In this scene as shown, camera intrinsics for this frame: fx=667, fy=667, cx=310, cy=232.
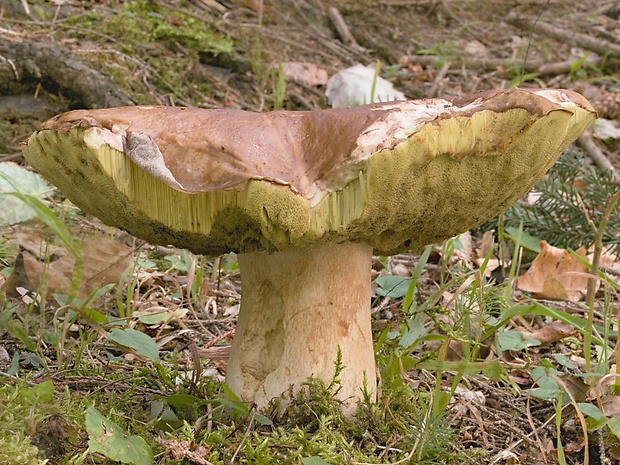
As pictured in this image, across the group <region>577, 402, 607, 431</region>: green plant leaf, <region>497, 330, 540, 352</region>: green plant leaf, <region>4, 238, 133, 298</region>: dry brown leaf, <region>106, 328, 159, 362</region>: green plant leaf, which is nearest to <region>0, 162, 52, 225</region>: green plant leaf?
<region>4, 238, 133, 298</region>: dry brown leaf

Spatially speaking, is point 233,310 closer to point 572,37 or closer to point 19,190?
point 19,190

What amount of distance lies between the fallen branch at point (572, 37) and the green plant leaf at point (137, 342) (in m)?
5.39

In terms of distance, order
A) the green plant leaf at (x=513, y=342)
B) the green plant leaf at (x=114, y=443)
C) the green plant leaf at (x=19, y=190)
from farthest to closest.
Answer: the green plant leaf at (x=19, y=190), the green plant leaf at (x=513, y=342), the green plant leaf at (x=114, y=443)

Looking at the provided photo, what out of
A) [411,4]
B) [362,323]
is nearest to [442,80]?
[411,4]

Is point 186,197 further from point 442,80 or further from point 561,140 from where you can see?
point 442,80

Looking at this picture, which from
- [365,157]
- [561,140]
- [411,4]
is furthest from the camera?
[411,4]

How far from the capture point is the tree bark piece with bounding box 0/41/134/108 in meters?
3.46

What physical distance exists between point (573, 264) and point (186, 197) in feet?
6.69

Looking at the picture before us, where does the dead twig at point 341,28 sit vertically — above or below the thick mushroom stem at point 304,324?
above

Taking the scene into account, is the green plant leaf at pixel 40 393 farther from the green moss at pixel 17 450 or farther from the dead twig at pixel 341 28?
the dead twig at pixel 341 28

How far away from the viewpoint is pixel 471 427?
1.81 metres

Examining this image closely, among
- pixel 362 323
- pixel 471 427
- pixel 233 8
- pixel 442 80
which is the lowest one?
pixel 471 427

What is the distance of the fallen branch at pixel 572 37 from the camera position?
237 inches

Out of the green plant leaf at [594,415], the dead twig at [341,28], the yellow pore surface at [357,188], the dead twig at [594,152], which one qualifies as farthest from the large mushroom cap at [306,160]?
the dead twig at [341,28]
